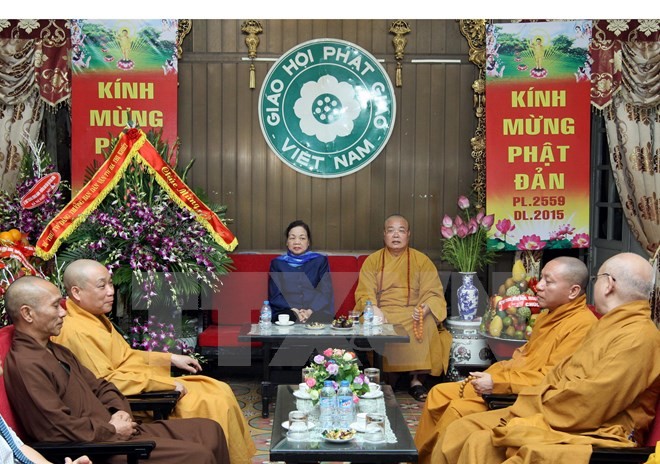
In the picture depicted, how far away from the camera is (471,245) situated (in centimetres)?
663

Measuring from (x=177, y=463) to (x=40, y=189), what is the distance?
10.1 ft

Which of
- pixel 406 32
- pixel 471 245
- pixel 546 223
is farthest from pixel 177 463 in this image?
pixel 406 32

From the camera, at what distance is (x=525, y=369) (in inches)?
165

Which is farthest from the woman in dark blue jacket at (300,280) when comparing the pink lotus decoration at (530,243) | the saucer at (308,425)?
the saucer at (308,425)

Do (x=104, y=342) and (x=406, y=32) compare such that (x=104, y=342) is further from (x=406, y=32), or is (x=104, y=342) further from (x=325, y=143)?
(x=406, y=32)

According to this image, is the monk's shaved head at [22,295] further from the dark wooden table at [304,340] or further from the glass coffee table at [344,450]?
the dark wooden table at [304,340]

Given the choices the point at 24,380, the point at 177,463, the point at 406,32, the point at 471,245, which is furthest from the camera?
the point at 406,32

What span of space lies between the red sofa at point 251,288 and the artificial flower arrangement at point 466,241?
0.78 meters

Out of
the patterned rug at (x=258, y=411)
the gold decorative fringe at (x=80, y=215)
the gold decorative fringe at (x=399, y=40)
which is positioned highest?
the gold decorative fringe at (x=399, y=40)

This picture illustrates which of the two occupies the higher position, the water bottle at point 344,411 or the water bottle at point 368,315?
the water bottle at point 368,315

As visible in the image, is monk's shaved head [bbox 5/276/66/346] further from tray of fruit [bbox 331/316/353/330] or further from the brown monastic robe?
tray of fruit [bbox 331/316/353/330]

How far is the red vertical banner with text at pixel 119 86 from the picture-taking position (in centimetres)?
673

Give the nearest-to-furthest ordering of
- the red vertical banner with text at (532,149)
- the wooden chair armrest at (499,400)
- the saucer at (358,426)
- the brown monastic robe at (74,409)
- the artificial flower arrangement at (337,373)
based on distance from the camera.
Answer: the brown monastic robe at (74,409) → the saucer at (358,426) → the artificial flower arrangement at (337,373) → the wooden chair armrest at (499,400) → the red vertical banner with text at (532,149)

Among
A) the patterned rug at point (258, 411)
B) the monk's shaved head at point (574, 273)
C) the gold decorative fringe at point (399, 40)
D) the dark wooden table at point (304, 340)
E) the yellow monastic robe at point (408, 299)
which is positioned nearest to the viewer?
the monk's shaved head at point (574, 273)
